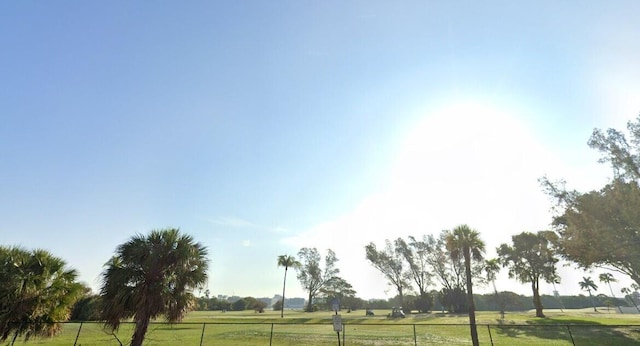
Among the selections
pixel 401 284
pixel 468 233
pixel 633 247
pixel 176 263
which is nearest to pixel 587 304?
pixel 401 284

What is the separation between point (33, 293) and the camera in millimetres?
14516

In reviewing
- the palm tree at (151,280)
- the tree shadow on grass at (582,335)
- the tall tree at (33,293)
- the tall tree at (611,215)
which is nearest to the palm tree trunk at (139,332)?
the palm tree at (151,280)

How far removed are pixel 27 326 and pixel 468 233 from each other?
1122 inches

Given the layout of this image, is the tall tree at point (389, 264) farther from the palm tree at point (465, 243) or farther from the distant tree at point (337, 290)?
the palm tree at point (465, 243)

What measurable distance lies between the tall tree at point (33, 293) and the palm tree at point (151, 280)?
3414 mm

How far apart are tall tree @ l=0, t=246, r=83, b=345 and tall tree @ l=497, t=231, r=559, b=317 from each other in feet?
187

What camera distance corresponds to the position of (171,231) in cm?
1531

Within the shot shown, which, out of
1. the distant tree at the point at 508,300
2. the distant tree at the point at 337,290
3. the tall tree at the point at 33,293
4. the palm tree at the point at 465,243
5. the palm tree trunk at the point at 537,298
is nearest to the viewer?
the tall tree at the point at 33,293

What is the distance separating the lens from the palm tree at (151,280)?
1322 cm

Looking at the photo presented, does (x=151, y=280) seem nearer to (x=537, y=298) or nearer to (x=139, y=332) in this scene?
(x=139, y=332)

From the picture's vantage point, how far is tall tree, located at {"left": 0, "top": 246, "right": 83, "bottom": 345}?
1399cm

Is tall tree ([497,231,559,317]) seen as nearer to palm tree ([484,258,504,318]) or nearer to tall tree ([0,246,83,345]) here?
palm tree ([484,258,504,318])

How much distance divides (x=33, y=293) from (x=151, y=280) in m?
6.03

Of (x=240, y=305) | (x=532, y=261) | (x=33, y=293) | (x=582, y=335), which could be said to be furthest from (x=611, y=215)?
(x=240, y=305)
